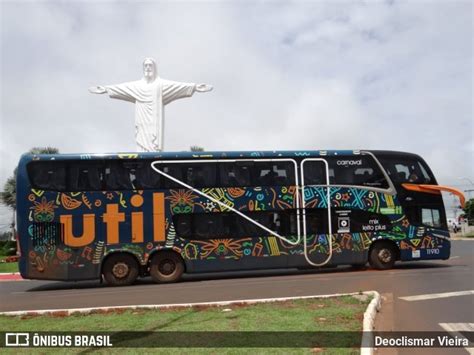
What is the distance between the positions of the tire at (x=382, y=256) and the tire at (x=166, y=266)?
18.8ft

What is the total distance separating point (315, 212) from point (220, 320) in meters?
7.58

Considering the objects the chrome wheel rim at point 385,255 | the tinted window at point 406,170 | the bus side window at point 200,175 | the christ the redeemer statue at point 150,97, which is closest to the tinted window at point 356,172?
the tinted window at point 406,170

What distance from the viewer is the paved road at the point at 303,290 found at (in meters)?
7.90

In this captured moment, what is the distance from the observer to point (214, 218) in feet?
44.3

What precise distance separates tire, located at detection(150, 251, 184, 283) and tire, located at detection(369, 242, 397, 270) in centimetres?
573

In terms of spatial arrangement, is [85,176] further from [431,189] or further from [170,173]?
[431,189]

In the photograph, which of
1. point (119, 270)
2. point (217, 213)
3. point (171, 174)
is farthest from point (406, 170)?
point (119, 270)

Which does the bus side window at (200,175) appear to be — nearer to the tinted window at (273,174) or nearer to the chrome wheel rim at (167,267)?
the tinted window at (273,174)

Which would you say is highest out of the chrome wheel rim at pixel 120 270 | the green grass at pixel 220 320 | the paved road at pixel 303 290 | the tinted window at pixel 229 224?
the tinted window at pixel 229 224

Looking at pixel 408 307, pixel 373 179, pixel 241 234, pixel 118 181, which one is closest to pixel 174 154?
pixel 118 181

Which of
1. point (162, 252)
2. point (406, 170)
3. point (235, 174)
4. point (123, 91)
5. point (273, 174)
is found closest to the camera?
point (162, 252)

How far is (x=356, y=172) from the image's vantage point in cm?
1423

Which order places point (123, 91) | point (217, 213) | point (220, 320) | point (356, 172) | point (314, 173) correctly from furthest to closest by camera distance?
point (123, 91), point (356, 172), point (314, 173), point (217, 213), point (220, 320)

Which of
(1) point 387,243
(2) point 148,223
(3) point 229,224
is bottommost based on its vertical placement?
(1) point 387,243
